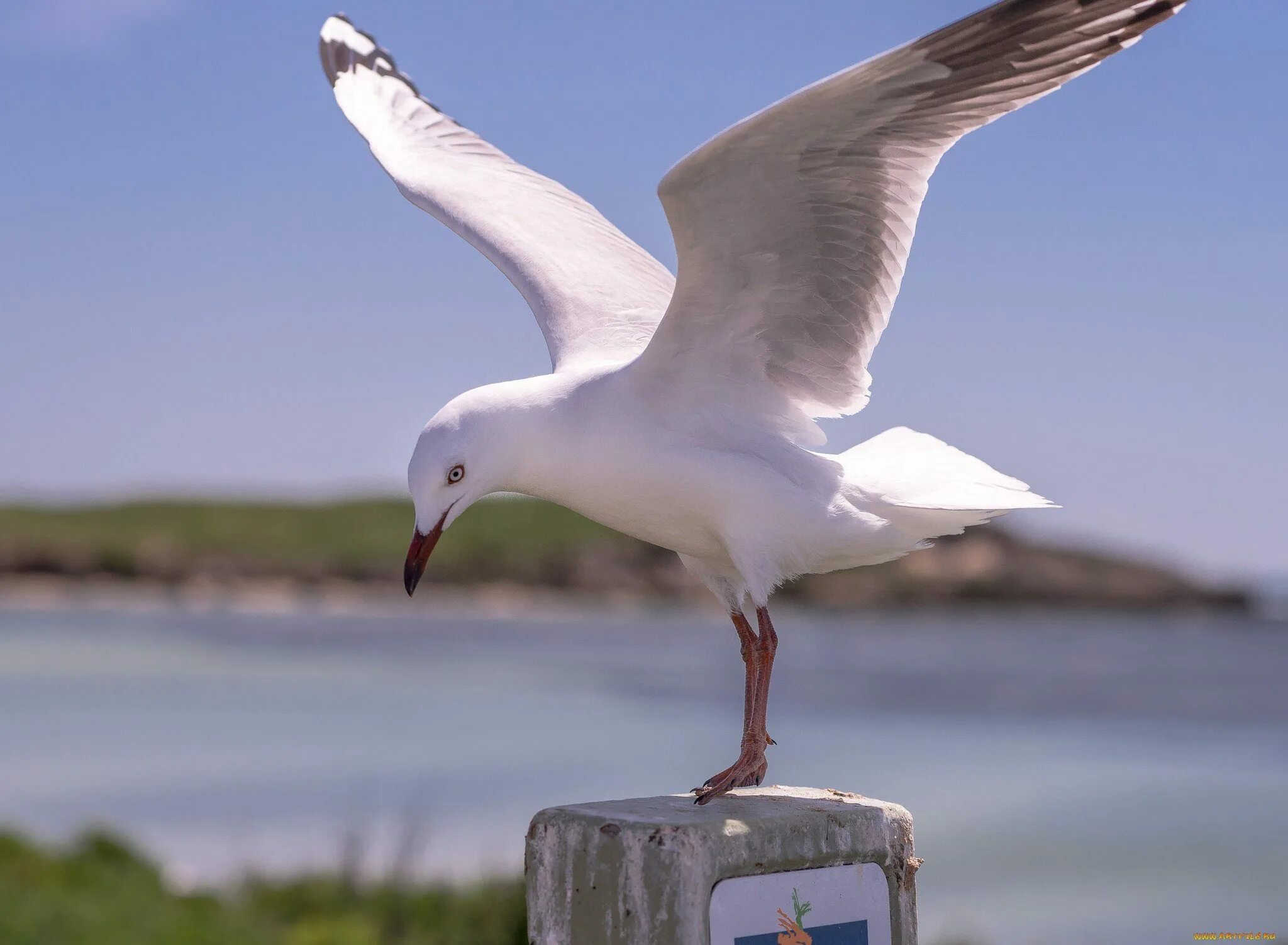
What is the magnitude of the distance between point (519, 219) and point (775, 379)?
4.88 feet

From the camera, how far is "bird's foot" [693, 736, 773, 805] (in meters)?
3.73

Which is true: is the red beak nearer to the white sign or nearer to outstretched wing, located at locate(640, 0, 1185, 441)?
outstretched wing, located at locate(640, 0, 1185, 441)

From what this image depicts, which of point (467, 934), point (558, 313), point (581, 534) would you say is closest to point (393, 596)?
point (581, 534)

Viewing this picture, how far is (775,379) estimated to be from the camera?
4.28 m

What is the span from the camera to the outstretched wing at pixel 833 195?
142 inches

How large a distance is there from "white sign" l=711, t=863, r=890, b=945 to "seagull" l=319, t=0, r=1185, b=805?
1.15 ft

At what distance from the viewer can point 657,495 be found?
3910 millimetres

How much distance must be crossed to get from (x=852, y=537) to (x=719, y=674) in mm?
19618

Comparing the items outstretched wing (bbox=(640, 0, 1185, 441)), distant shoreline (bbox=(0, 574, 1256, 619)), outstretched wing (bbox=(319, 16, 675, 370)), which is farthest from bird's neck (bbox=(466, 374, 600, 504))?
distant shoreline (bbox=(0, 574, 1256, 619))

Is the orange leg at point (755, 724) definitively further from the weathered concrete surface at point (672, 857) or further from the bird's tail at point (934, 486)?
the bird's tail at point (934, 486)

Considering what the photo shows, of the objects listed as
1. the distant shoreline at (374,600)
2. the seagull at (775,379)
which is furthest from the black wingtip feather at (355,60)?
the distant shoreline at (374,600)

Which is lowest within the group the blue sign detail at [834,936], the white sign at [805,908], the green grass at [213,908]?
the green grass at [213,908]

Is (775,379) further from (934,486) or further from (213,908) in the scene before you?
(213,908)

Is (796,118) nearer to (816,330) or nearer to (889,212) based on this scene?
(889,212)
